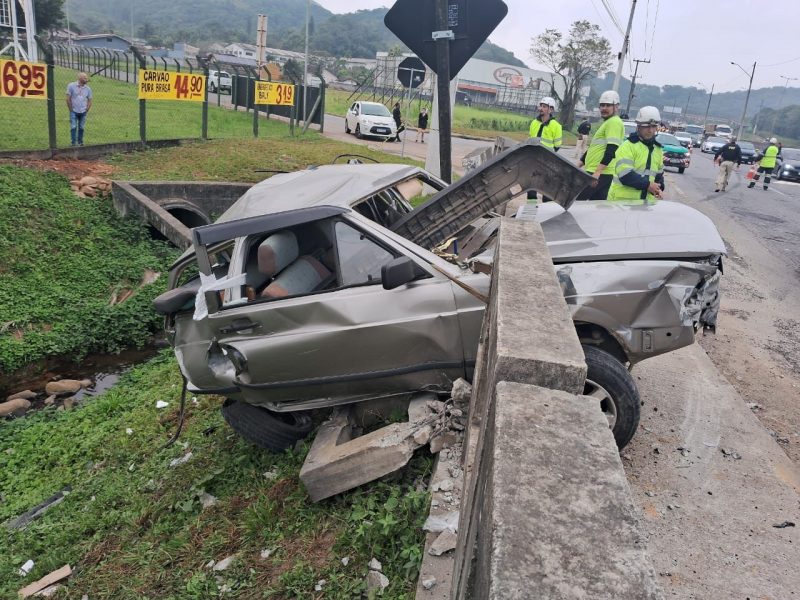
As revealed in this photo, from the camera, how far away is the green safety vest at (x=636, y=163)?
625cm

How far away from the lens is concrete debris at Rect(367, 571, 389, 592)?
2.97 m

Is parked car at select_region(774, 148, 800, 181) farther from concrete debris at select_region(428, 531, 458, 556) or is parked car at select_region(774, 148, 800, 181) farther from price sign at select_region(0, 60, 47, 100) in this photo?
concrete debris at select_region(428, 531, 458, 556)

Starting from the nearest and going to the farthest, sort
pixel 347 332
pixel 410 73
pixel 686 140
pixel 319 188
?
pixel 347 332
pixel 319 188
pixel 410 73
pixel 686 140

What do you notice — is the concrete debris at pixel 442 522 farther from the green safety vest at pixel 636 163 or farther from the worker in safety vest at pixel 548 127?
the worker in safety vest at pixel 548 127

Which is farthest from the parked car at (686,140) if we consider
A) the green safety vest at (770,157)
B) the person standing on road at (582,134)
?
the person standing on road at (582,134)

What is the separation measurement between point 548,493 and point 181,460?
13.2ft

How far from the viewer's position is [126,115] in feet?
62.8

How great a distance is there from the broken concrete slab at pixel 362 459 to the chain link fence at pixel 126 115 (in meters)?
10.1

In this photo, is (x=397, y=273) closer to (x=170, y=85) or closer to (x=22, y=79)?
(x=22, y=79)

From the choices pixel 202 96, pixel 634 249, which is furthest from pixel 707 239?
pixel 202 96

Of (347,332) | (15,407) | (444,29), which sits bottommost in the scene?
(15,407)

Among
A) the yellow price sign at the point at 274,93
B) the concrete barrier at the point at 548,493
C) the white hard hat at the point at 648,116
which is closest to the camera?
the concrete barrier at the point at 548,493

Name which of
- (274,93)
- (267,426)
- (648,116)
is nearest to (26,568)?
(267,426)

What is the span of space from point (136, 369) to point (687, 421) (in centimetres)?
558
